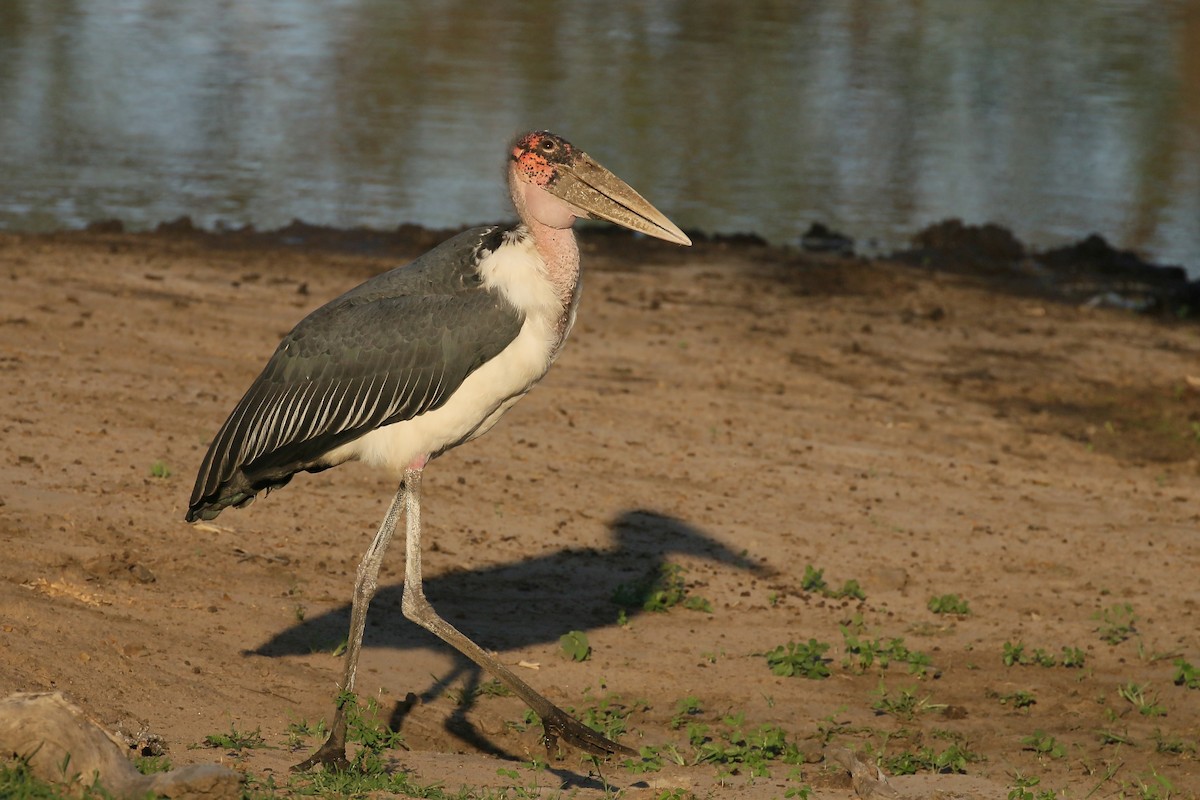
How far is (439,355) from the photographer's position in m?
5.18

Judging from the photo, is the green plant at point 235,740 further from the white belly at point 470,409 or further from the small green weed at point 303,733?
the white belly at point 470,409

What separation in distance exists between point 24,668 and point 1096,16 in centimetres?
3202

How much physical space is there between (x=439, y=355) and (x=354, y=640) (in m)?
0.96

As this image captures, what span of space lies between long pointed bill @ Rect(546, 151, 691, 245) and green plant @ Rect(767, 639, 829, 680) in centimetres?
184

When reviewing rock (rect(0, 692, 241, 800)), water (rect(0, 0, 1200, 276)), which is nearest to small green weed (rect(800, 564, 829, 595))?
rock (rect(0, 692, 241, 800))

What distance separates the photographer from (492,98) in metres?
→ 21.5

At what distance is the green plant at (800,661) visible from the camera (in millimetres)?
6180

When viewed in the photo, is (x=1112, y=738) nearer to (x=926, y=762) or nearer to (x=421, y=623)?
(x=926, y=762)

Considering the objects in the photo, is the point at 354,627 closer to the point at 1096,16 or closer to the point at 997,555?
the point at 997,555

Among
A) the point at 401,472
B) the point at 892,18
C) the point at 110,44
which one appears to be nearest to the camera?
the point at 401,472

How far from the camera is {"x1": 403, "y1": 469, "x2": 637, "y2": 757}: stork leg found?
518cm

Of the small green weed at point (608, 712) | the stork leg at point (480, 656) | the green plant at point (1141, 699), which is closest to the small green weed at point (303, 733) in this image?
the stork leg at point (480, 656)

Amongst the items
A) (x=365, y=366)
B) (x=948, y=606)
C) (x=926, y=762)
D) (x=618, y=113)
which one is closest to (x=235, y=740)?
(x=365, y=366)

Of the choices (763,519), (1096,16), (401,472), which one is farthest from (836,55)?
(401,472)
